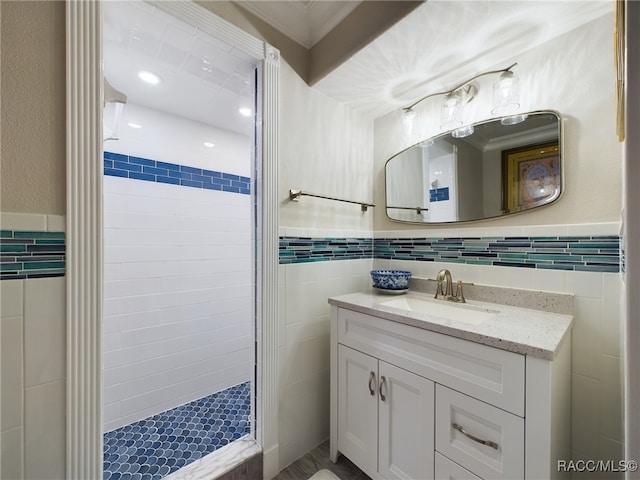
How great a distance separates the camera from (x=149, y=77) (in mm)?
1418

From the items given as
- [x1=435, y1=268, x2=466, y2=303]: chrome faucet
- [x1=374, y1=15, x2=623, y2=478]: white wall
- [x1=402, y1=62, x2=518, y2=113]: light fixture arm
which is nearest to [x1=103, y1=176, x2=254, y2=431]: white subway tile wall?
[x1=435, y1=268, x2=466, y2=303]: chrome faucet

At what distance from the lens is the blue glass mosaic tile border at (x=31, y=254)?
2.34 feet

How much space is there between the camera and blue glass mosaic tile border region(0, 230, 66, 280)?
714mm

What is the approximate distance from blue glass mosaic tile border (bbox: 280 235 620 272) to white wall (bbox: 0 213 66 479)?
0.84 meters

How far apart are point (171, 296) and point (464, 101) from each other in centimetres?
222

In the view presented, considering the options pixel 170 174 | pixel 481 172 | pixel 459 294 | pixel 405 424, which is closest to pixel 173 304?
pixel 170 174

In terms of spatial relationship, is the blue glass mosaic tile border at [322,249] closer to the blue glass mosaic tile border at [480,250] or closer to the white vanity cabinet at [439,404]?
the blue glass mosaic tile border at [480,250]

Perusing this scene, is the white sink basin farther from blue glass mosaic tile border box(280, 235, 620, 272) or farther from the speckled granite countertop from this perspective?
blue glass mosaic tile border box(280, 235, 620, 272)

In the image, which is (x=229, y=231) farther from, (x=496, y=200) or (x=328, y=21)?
(x=496, y=200)

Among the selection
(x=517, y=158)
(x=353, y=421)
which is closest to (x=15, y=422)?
(x=353, y=421)

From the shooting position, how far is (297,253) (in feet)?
4.62

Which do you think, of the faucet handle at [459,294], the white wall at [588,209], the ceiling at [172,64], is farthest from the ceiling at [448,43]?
the faucet handle at [459,294]

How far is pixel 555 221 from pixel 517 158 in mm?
336

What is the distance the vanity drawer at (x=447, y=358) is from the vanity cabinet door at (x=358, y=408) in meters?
0.08
